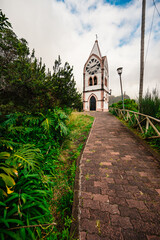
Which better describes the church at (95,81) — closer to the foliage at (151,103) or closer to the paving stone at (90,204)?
the foliage at (151,103)

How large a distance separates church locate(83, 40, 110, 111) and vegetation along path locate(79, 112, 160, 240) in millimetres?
16262

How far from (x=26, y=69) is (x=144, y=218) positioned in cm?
458

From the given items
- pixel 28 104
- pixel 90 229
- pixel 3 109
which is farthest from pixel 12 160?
pixel 3 109

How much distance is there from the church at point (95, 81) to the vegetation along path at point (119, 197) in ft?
53.4

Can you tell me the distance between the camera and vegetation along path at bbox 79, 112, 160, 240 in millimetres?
1151

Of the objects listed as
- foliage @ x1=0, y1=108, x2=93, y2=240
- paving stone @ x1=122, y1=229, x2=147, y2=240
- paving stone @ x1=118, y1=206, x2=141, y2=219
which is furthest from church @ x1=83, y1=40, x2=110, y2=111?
paving stone @ x1=122, y1=229, x2=147, y2=240

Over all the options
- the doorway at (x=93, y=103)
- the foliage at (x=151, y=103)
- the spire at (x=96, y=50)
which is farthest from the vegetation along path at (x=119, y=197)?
the spire at (x=96, y=50)

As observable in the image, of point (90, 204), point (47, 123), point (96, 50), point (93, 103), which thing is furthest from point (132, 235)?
point (96, 50)

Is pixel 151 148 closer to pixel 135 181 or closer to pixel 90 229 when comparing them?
pixel 135 181

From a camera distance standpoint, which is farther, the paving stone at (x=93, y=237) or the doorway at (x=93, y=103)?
the doorway at (x=93, y=103)

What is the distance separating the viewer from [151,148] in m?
3.04

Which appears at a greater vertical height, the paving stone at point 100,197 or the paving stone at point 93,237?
the paving stone at point 100,197

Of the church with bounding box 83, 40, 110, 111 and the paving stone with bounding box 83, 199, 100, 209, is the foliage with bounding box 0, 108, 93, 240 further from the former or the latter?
the church with bounding box 83, 40, 110, 111

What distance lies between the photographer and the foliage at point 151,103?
4.05m
